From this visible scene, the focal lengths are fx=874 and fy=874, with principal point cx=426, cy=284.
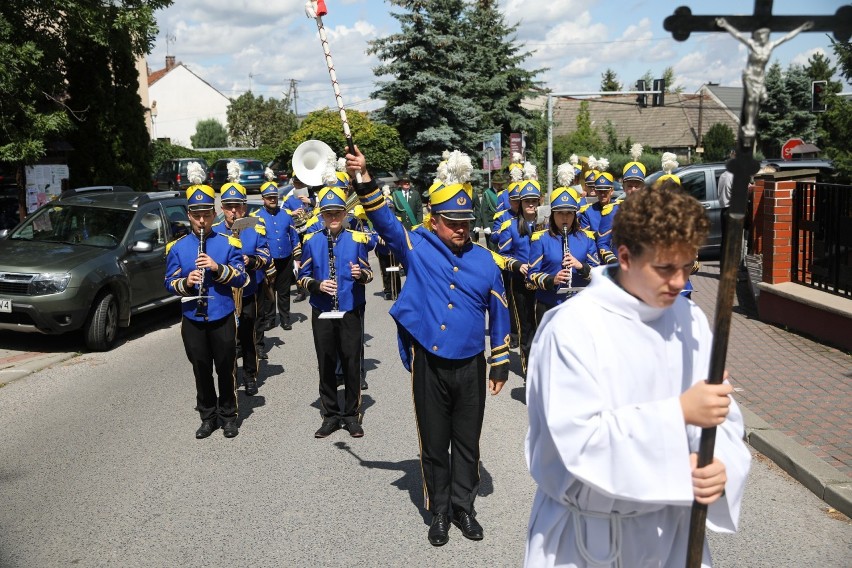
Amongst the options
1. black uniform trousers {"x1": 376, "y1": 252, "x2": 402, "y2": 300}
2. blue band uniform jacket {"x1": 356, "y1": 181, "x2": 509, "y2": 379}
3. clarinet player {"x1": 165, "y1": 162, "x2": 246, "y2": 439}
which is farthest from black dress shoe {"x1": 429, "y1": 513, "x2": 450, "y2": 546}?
black uniform trousers {"x1": 376, "y1": 252, "x2": 402, "y2": 300}

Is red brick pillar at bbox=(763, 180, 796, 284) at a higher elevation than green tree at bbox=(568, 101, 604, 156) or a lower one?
lower

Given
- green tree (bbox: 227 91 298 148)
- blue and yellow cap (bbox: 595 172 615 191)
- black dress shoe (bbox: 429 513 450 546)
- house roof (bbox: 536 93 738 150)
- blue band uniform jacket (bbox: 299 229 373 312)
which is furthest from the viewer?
green tree (bbox: 227 91 298 148)

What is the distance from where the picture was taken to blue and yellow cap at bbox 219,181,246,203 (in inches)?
408

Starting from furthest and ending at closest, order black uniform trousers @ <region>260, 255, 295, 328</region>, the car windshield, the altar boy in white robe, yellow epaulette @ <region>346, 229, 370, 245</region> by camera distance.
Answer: black uniform trousers @ <region>260, 255, 295, 328</region>
the car windshield
yellow epaulette @ <region>346, 229, 370, 245</region>
the altar boy in white robe

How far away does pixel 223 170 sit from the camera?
3834 cm

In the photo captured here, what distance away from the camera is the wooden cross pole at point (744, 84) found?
2.42m

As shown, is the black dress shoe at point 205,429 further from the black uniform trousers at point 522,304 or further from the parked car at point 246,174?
the parked car at point 246,174

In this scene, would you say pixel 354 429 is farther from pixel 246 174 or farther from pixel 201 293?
pixel 246 174

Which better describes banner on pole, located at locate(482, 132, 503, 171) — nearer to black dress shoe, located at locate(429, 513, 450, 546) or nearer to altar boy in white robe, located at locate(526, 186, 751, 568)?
black dress shoe, located at locate(429, 513, 450, 546)

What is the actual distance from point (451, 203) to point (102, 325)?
755 centimetres

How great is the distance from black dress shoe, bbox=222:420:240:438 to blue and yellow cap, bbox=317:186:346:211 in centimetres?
212

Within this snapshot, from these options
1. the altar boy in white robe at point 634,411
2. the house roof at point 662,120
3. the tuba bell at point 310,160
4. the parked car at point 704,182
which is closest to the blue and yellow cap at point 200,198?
the tuba bell at point 310,160

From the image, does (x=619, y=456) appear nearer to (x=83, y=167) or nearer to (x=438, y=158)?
(x=83, y=167)

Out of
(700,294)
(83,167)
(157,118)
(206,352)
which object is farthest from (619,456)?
(157,118)
